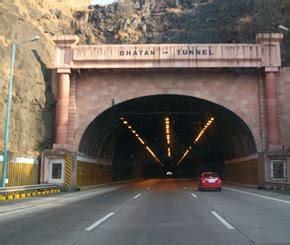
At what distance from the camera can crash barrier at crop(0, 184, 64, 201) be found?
72.0ft

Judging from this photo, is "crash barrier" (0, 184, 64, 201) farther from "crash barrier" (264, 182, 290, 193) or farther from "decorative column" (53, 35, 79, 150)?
"crash barrier" (264, 182, 290, 193)

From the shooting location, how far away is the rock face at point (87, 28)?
3131 centimetres

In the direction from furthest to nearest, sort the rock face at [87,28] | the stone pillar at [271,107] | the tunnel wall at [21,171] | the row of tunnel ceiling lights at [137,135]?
the row of tunnel ceiling lights at [137,135] < the stone pillar at [271,107] < the rock face at [87,28] < the tunnel wall at [21,171]

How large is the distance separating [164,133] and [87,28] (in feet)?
62.6

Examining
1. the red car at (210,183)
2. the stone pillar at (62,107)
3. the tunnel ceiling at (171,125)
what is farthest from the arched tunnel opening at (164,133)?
the red car at (210,183)

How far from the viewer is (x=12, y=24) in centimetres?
3384

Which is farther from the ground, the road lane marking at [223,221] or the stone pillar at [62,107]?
the stone pillar at [62,107]

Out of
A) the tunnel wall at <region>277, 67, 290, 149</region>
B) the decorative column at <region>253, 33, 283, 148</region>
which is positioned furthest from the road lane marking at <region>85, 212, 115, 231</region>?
the tunnel wall at <region>277, 67, 290, 149</region>

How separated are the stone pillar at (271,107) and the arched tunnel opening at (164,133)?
2.11 metres

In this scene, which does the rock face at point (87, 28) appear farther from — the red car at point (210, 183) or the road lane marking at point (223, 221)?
the road lane marking at point (223, 221)

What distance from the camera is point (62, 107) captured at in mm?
33906

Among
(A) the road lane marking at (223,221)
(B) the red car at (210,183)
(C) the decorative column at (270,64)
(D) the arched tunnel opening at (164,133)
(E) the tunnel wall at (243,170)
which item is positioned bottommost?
(A) the road lane marking at (223,221)

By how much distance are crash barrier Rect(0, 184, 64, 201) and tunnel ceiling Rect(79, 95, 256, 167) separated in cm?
636

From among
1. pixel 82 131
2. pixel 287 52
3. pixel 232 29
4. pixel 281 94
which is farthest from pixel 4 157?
pixel 232 29
